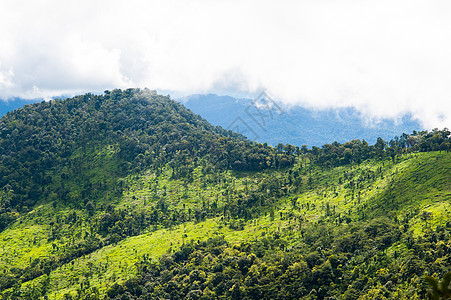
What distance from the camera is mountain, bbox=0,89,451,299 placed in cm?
8244

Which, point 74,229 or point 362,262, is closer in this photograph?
point 362,262

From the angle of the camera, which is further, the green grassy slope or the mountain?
the green grassy slope

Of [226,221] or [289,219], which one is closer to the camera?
[289,219]

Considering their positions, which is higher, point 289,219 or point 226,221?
point 226,221

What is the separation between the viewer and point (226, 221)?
138 m

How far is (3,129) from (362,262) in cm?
20541

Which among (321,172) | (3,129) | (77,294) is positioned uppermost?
(3,129)

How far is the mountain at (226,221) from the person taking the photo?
270 feet

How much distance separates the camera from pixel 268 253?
99.9 m

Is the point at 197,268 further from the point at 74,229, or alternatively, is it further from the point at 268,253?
the point at 74,229

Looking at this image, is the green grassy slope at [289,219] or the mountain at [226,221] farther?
the green grassy slope at [289,219]

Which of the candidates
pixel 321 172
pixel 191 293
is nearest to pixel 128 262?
pixel 191 293

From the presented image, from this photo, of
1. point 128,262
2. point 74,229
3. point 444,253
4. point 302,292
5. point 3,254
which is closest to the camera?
point 444,253

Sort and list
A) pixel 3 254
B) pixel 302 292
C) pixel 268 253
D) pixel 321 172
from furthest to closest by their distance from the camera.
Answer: pixel 321 172, pixel 3 254, pixel 268 253, pixel 302 292
